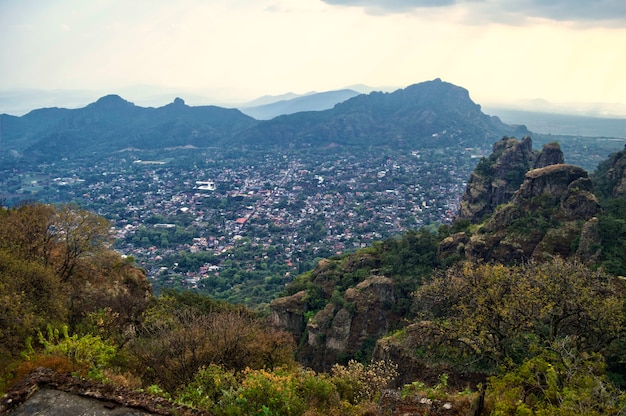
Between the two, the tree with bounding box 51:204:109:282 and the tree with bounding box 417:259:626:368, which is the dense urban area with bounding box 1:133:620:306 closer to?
the tree with bounding box 51:204:109:282

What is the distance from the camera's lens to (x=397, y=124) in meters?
170

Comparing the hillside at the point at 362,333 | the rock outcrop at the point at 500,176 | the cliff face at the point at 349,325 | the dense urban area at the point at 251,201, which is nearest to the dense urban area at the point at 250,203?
the dense urban area at the point at 251,201

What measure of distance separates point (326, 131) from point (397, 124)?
30.1 m

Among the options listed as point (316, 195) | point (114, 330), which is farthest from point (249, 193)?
point (114, 330)

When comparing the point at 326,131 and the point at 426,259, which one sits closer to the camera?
the point at 426,259

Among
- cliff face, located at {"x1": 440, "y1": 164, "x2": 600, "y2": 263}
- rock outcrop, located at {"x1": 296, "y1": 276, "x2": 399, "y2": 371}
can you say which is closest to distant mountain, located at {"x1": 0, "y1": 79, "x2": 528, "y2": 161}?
cliff face, located at {"x1": 440, "y1": 164, "x2": 600, "y2": 263}

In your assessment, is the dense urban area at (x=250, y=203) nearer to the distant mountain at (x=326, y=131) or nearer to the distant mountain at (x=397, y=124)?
the distant mountain at (x=397, y=124)

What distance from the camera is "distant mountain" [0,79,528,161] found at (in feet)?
516

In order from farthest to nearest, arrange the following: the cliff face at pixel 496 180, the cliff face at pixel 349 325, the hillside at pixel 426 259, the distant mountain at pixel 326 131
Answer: the distant mountain at pixel 326 131 < the cliff face at pixel 496 180 < the cliff face at pixel 349 325 < the hillside at pixel 426 259

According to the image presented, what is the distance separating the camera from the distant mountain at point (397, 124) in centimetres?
15425

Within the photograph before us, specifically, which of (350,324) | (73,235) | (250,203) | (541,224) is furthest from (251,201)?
(73,235)

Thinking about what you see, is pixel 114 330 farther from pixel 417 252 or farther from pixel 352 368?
pixel 417 252

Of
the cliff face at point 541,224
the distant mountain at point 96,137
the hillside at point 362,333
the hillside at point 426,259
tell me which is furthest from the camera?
the distant mountain at point 96,137

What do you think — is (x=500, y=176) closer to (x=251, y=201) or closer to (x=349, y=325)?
(x=349, y=325)
